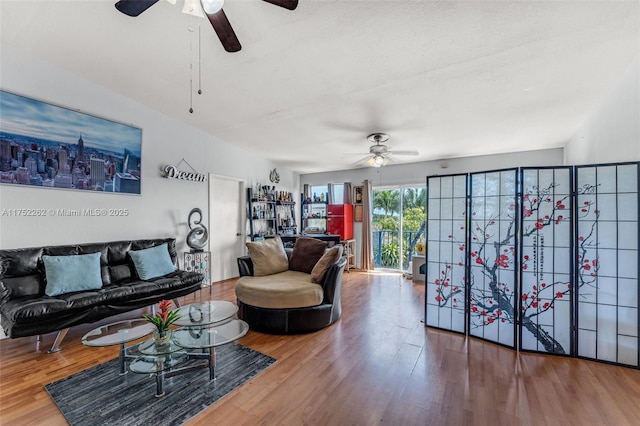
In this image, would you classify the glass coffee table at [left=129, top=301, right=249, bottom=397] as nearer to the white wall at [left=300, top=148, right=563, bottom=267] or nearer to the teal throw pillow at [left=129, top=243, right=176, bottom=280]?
the teal throw pillow at [left=129, top=243, right=176, bottom=280]

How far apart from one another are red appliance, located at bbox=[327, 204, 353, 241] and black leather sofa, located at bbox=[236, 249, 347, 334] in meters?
3.27

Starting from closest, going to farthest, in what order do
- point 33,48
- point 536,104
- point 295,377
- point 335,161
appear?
point 295,377
point 33,48
point 536,104
point 335,161

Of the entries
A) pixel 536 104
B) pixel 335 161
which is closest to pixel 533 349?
pixel 536 104

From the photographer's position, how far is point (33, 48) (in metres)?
2.79

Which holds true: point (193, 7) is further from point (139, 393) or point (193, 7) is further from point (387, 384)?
point (387, 384)

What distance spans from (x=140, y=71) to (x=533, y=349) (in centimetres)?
498

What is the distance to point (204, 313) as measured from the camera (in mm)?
2578

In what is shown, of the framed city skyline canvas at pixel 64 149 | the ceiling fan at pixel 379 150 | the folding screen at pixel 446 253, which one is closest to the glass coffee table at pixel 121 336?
the framed city skyline canvas at pixel 64 149

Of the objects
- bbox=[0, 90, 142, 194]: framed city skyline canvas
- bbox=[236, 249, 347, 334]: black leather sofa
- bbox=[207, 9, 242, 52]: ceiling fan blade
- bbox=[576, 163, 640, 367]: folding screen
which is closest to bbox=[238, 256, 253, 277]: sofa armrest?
bbox=[236, 249, 347, 334]: black leather sofa

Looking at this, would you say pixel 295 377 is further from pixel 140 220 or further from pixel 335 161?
pixel 335 161

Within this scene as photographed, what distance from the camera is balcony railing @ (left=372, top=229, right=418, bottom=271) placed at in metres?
6.41

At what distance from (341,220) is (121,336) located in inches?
194

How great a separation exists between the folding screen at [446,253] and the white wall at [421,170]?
9.85 feet

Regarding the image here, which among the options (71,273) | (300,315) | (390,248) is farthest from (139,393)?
(390,248)
